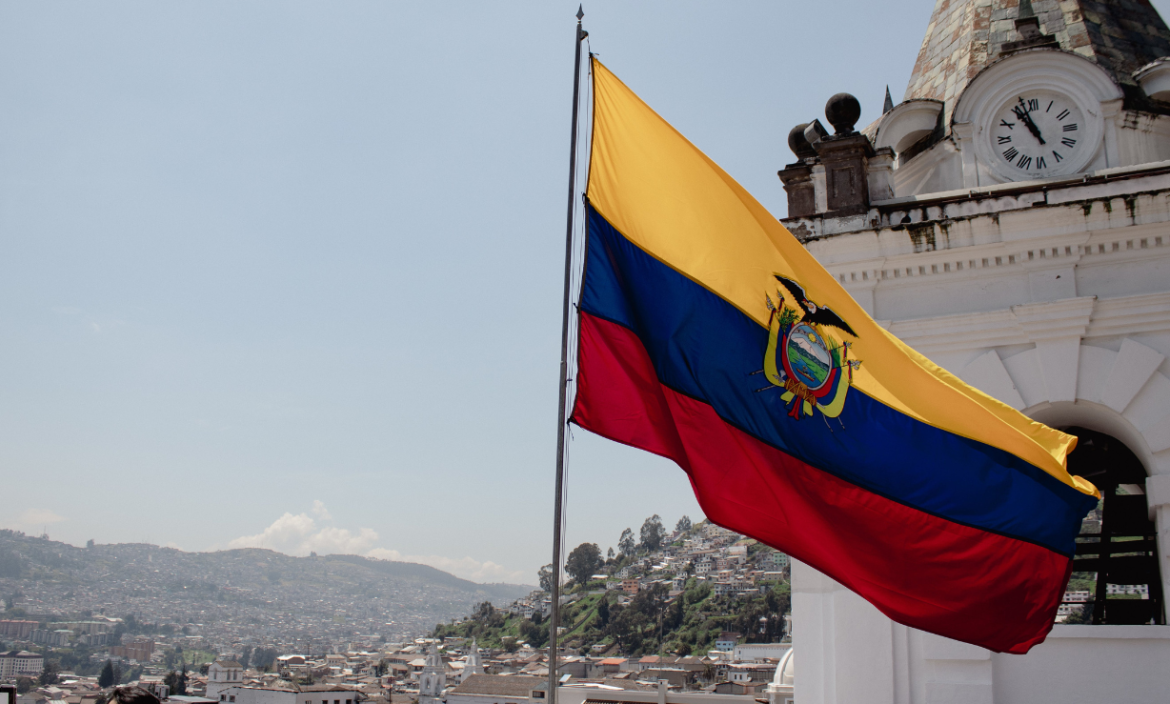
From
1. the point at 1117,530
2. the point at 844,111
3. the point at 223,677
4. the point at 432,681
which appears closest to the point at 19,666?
the point at 223,677

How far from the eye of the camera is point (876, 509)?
5797 millimetres

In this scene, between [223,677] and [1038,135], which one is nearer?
[1038,135]

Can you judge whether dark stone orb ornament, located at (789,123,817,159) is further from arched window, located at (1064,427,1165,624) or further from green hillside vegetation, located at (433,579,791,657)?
green hillside vegetation, located at (433,579,791,657)

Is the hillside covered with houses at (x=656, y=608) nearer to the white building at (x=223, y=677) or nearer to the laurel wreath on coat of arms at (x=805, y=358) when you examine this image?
the white building at (x=223, y=677)

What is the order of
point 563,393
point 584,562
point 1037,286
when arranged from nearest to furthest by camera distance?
point 563,393 → point 1037,286 → point 584,562

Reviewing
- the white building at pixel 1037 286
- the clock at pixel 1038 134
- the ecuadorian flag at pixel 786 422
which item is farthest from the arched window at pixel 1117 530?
the ecuadorian flag at pixel 786 422

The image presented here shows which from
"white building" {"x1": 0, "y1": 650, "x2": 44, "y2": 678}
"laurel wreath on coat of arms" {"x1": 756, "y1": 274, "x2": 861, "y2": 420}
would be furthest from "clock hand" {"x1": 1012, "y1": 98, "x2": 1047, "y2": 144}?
"white building" {"x1": 0, "y1": 650, "x2": 44, "y2": 678}

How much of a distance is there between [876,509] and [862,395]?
0.74 metres

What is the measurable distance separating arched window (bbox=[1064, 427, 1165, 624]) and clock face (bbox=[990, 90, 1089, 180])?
2.85 metres

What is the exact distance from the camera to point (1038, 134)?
10086mm

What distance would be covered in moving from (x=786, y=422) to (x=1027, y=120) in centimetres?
627

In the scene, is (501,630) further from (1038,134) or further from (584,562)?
(1038,134)

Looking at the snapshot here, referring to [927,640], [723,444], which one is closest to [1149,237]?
[927,640]

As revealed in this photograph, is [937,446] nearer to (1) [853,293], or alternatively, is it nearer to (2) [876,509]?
(2) [876,509]
